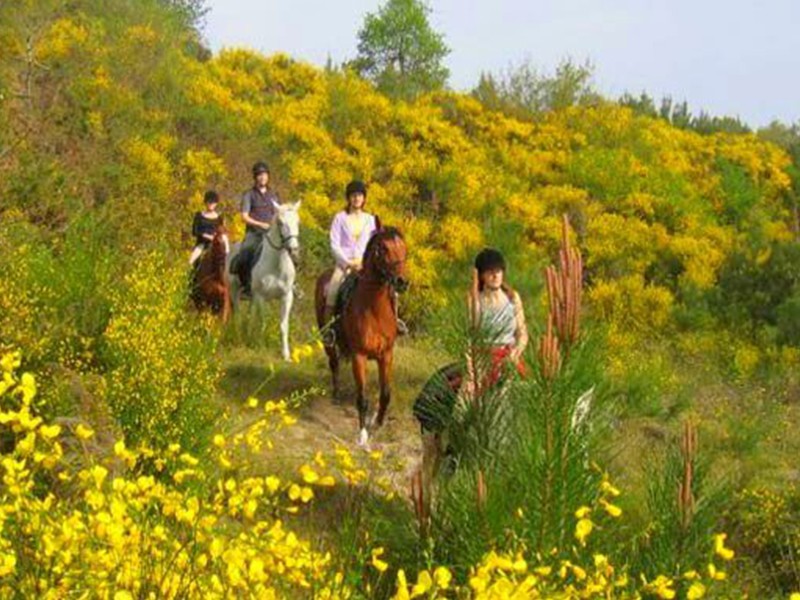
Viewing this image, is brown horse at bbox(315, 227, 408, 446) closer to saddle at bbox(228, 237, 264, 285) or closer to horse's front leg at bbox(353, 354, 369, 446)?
horse's front leg at bbox(353, 354, 369, 446)

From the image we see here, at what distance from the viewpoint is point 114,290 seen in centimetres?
898

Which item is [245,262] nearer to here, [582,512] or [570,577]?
[570,577]

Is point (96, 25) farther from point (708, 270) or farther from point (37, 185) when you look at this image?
point (708, 270)

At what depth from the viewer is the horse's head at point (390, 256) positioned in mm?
8445

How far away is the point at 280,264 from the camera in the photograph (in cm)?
1131

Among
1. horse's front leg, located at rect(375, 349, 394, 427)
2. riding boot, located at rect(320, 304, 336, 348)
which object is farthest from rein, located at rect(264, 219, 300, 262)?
horse's front leg, located at rect(375, 349, 394, 427)

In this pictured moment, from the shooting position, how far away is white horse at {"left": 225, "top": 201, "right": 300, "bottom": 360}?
10.9 metres

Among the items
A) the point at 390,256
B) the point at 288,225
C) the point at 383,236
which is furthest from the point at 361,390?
the point at 288,225

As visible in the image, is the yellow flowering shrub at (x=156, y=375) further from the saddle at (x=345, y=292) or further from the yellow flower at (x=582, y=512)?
the yellow flower at (x=582, y=512)

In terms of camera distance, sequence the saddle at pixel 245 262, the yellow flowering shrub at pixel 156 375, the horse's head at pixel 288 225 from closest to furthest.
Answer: the yellow flowering shrub at pixel 156 375, the horse's head at pixel 288 225, the saddle at pixel 245 262

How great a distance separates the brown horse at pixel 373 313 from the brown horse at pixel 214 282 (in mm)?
2989

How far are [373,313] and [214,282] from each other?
140 inches

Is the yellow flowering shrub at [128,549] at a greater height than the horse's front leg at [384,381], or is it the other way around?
the yellow flowering shrub at [128,549]

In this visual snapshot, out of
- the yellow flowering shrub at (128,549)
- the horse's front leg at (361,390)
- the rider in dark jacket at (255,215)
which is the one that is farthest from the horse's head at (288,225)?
the yellow flowering shrub at (128,549)
